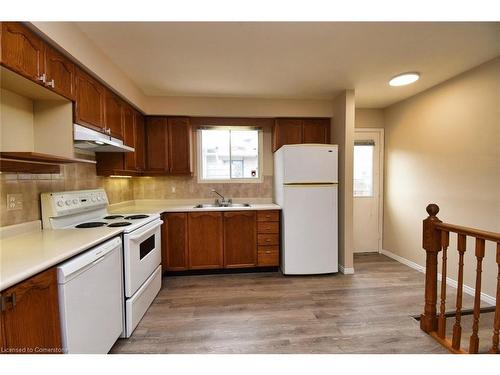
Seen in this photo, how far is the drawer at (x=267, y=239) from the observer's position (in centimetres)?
323

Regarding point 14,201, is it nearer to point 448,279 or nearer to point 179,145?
point 179,145

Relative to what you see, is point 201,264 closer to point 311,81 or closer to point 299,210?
point 299,210

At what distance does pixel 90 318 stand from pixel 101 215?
1382 mm

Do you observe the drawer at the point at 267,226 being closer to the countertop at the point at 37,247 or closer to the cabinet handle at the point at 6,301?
the countertop at the point at 37,247

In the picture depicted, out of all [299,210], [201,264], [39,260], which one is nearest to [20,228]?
[39,260]

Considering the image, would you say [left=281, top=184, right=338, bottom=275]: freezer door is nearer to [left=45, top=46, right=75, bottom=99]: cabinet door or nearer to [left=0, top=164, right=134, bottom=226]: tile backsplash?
[left=0, top=164, right=134, bottom=226]: tile backsplash

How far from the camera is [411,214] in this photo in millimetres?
3381

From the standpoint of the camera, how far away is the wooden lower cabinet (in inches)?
123

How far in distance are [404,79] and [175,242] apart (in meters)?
3.49

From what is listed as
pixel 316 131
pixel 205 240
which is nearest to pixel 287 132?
pixel 316 131

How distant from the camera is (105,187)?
2.84 meters

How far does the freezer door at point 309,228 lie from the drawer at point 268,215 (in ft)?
0.51

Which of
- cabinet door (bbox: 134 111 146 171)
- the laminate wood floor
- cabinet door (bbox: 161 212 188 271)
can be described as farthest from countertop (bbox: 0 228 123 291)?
cabinet door (bbox: 134 111 146 171)

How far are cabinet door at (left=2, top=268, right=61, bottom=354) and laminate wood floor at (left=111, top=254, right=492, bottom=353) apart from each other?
2.50 ft
